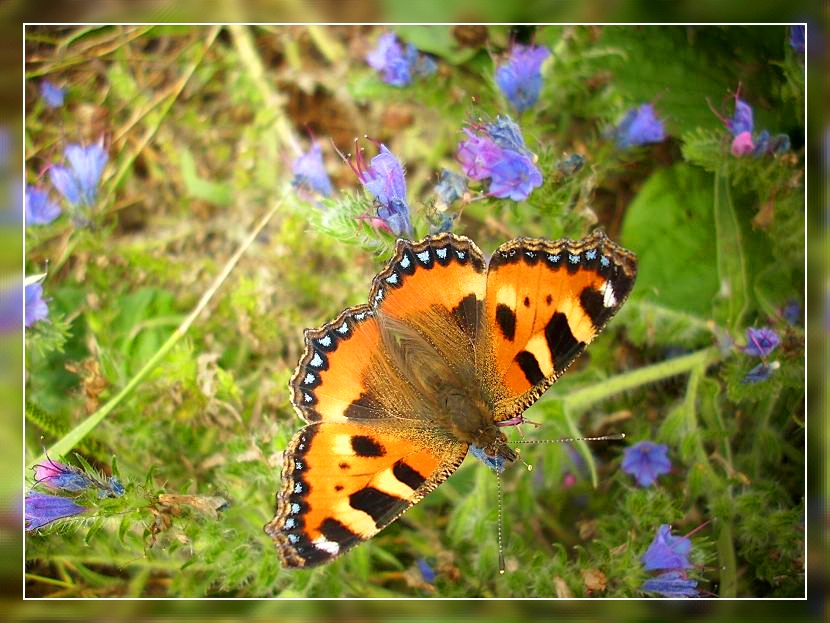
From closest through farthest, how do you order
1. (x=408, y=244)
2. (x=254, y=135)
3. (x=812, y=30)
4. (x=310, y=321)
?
1. (x=408, y=244)
2. (x=812, y=30)
3. (x=310, y=321)
4. (x=254, y=135)

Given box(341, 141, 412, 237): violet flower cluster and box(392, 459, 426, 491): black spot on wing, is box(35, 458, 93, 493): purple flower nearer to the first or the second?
box(392, 459, 426, 491): black spot on wing

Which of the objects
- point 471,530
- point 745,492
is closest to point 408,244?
point 471,530

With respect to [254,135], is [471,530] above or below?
below

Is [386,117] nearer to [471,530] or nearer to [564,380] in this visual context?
[564,380]

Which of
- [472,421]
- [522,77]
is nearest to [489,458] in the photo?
[472,421]

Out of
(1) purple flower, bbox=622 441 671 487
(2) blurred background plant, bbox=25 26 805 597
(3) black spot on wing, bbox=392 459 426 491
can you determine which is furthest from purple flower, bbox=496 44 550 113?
(3) black spot on wing, bbox=392 459 426 491

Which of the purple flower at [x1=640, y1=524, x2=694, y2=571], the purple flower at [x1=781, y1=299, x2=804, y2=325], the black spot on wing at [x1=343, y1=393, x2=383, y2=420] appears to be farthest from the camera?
the purple flower at [x1=781, y1=299, x2=804, y2=325]

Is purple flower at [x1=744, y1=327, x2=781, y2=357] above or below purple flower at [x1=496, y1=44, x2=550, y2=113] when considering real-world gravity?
below

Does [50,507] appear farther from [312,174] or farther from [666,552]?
[666,552]
